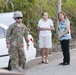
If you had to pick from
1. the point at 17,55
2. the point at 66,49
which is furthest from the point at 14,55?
the point at 66,49

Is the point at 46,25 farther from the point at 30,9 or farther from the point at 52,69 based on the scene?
the point at 30,9

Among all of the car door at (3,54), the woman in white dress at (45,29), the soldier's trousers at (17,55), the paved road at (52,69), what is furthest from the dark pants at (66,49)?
the soldier's trousers at (17,55)

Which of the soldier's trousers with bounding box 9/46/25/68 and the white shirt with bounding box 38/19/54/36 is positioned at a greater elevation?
the white shirt with bounding box 38/19/54/36

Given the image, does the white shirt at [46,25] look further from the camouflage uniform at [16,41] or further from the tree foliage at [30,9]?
the tree foliage at [30,9]

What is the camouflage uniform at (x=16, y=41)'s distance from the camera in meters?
8.23

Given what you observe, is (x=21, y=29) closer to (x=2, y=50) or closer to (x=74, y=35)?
(x=2, y=50)

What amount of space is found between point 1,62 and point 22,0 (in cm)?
660

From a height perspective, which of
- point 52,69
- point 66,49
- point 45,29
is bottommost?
point 52,69

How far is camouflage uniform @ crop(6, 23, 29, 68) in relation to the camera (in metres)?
8.23

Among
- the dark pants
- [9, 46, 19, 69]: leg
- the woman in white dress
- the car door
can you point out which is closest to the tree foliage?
the woman in white dress

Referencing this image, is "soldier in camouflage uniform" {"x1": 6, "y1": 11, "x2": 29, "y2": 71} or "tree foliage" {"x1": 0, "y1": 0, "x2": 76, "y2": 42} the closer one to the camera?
"soldier in camouflage uniform" {"x1": 6, "y1": 11, "x2": 29, "y2": 71}

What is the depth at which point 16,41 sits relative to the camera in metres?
8.30

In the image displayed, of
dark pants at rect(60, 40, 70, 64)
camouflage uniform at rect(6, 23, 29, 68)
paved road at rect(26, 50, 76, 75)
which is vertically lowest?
paved road at rect(26, 50, 76, 75)

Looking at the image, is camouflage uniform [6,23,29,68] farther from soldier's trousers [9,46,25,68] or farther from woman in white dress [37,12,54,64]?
woman in white dress [37,12,54,64]
